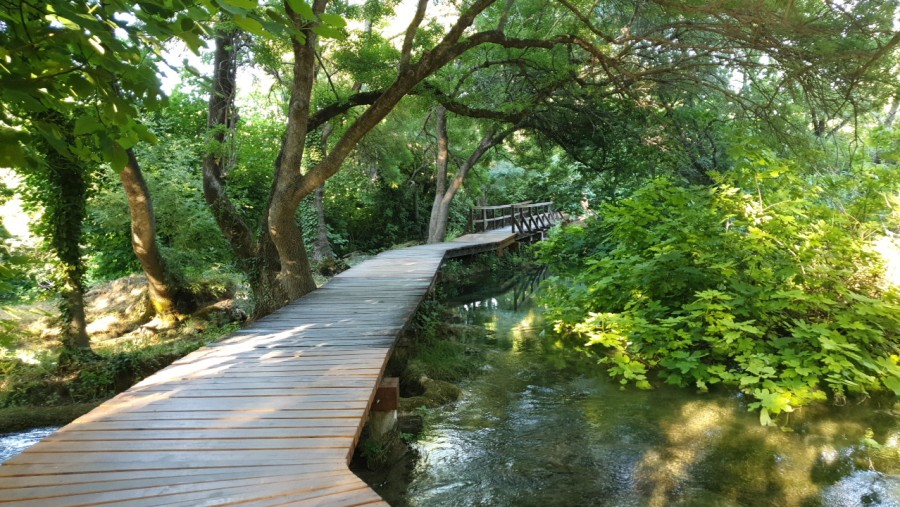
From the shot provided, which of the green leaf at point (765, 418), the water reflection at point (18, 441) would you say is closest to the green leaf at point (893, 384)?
the green leaf at point (765, 418)

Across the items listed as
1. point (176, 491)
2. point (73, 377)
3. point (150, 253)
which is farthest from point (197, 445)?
point (150, 253)

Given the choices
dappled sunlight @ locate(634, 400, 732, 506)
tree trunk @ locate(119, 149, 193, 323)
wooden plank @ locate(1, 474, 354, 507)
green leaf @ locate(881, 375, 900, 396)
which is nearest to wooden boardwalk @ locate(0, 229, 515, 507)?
wooden plank @ locate(1, 474, 354, 507)

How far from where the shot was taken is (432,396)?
21.2ft

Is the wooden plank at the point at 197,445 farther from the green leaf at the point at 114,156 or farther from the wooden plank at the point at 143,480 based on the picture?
the green leaf at the point at 114,156

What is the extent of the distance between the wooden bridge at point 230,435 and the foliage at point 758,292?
11.5 feet

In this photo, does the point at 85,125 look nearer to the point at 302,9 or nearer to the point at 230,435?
the point at 302,9

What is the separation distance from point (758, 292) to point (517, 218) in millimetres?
13609

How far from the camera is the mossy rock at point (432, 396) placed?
244 inches

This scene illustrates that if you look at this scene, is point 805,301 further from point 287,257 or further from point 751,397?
point 287,257

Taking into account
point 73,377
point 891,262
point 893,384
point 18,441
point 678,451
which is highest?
point 891,262

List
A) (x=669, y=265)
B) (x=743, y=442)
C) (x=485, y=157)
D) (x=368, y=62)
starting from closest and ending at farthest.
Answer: (x=743, y=442) < (x=669, y=265) < (x=368, y=62) < (x=485, y=157)

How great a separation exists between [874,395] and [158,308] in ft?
34.0

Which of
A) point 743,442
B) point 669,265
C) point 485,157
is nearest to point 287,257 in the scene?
point 669,265

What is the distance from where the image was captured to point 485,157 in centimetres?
1702
